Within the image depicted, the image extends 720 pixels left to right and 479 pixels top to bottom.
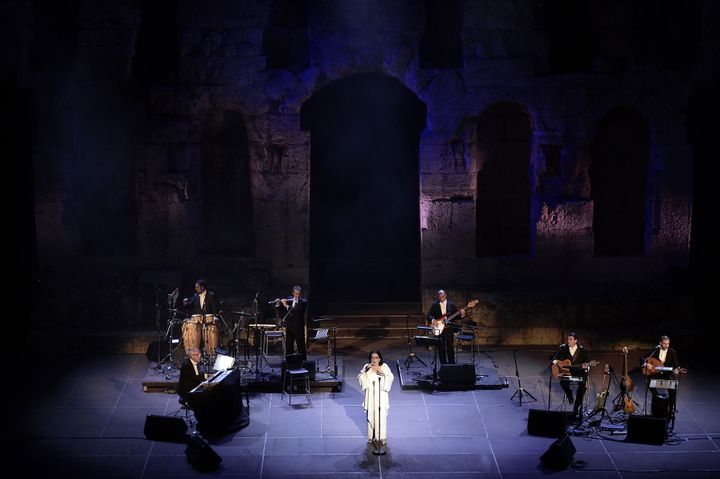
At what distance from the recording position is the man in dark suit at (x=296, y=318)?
54.9 feet

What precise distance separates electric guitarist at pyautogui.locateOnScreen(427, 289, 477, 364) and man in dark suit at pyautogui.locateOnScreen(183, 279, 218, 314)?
411 cm

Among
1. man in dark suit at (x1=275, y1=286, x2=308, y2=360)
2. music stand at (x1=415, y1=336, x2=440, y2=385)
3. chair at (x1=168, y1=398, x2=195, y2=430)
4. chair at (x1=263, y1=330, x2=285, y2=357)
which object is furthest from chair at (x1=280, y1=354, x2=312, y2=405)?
music stand at (x1=415, y1=336, x2=440, y2=385)

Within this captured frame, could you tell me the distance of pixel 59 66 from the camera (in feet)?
62.5

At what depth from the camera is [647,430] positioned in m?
13.7

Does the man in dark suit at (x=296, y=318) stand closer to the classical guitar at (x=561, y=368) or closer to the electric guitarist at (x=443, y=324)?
the electric guitarist at (x=443, y=324)

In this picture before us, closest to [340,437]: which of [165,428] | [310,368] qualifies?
[310,368]

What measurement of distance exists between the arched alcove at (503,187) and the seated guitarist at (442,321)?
10.7 feet

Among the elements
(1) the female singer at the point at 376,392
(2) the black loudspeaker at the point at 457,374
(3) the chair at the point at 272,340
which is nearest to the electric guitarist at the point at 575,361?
(2) the black loudspeaker at the point at 457,374

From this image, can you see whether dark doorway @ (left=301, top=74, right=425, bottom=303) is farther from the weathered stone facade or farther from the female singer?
the female singer

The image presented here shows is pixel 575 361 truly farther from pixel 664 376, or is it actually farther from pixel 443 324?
pixel 443 324

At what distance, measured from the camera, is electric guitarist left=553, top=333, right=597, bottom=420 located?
14383 mm

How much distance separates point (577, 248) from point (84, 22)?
1153 centimetres

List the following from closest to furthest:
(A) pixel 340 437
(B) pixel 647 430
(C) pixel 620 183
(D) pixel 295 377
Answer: (B) pixel 647 430 < (A) pixel 340 437 < (D) pixel 295 377 < (C) pixel 620 183

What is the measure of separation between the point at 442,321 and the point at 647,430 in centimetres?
435
